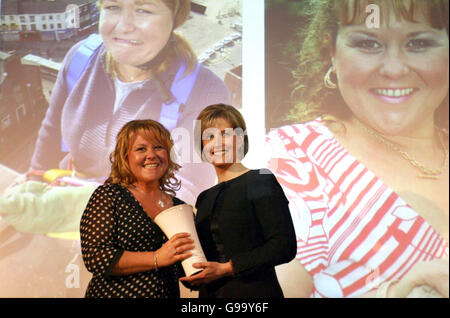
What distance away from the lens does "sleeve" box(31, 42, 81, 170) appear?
3.03m

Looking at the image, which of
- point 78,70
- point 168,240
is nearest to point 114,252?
point 168,240

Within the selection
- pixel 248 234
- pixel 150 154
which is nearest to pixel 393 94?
pixel 248 234

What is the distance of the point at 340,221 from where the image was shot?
302 centimetres

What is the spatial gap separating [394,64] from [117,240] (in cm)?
233

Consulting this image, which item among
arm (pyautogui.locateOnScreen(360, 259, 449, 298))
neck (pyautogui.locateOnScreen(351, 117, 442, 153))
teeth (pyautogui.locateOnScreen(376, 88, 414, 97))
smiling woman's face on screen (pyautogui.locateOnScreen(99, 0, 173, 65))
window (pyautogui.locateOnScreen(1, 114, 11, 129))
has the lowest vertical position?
arm (pyautogui.locateOnScreen(360, 259, 449, 298))

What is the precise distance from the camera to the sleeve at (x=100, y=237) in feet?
4.90

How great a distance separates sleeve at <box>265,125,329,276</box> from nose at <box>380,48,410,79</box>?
0.80m

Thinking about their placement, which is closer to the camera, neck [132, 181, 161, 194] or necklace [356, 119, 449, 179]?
neck [132, 181, 161, 194]

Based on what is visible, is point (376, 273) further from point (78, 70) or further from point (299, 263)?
point (78, 70)

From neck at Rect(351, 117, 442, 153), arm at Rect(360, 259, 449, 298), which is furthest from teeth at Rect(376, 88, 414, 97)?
arm at Rect(360, 259, 449, 298)

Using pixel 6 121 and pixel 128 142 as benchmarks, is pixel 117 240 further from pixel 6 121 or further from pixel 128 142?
pixel 6 121

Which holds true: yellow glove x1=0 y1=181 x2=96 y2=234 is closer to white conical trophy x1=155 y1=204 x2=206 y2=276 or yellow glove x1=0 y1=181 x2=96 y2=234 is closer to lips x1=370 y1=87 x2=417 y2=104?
white conical trophy x1=155 y1=204 x2=206 y2=276

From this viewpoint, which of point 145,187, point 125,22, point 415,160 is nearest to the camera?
point 145,187

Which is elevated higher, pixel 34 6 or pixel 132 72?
pixel 34 6
